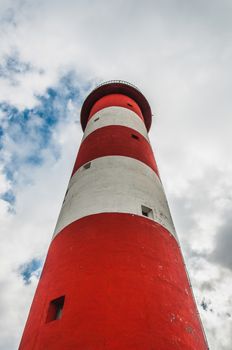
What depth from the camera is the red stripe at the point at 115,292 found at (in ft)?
17.0

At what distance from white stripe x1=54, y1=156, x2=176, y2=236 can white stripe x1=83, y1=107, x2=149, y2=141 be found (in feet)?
9.60

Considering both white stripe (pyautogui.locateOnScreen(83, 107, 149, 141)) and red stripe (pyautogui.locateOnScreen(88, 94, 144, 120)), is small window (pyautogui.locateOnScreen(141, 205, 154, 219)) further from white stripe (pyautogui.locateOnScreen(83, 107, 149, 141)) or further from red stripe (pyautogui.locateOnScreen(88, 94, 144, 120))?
red stripe (pyautogui.locateOnScreen(88, 94, 144, 120))

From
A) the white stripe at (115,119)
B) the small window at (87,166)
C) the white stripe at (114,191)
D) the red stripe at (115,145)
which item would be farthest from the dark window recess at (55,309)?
the white stripe at (115,119)

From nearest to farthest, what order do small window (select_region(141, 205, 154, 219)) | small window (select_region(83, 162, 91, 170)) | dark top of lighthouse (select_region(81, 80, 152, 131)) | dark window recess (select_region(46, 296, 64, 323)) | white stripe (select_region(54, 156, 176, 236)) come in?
dark window recess (select_region(46, 296, 64, 323)) < white stripe (select_region(54, 156, 176, 236)) < small window (select_region(141, 205, 154, 219)) < small window (select_region(83, 162, 91, 170)) < dark top of lighthouse (select_region(81, 80, 152, 131))

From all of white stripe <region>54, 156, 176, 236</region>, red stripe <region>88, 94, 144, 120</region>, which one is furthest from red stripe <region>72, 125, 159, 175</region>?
red stripe <region>88, 94, 144, 120</region>

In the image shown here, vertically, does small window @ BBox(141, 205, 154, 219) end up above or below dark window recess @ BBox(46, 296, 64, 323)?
above

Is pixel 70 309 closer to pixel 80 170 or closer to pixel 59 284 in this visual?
pixel 59 284

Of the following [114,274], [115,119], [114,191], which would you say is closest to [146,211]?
[114,191]

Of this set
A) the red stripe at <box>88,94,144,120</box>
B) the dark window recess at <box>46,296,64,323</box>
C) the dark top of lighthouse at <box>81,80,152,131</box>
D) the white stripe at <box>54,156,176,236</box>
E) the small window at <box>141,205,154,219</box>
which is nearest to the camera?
the dark window recess at <box>46,296,64,323</box>

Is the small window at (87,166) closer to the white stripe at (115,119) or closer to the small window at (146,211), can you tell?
the white stripe at (115,119)

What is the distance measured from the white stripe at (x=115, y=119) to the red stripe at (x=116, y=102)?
646 millimetres

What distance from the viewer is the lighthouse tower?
527 centimetres

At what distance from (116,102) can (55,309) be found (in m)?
11.3

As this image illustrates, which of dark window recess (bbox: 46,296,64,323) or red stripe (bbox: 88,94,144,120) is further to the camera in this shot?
red stripe (bbox: 88,94,144,120)
